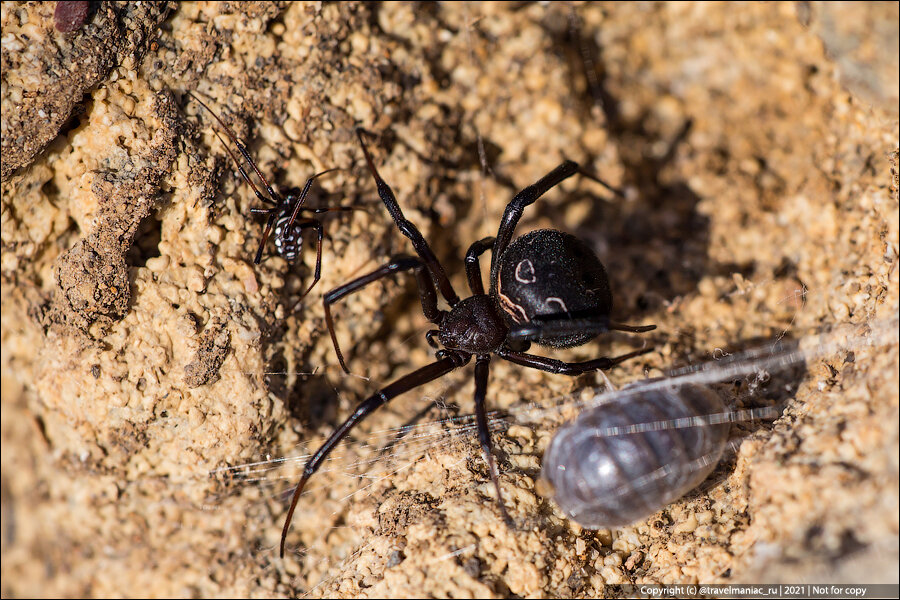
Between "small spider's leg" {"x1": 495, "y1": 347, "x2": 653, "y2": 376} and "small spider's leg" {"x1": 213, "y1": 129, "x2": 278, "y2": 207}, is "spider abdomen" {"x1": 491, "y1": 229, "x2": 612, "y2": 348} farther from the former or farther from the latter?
"small spider's leg" {"x1": 213, "y1": 129, "x2": 278, "y2": 207}

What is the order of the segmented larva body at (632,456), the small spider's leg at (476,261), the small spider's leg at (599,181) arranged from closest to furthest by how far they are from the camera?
1. the segmented larva body at (632,456)
2. the small spider's leg at (476,261)
3. the small spider's leg at (599,181)

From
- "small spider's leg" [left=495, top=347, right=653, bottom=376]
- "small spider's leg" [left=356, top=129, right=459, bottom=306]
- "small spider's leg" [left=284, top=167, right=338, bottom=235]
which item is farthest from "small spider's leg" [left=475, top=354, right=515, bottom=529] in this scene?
"small spider's leg" [left=284, top=167, right=338, bottom=235]

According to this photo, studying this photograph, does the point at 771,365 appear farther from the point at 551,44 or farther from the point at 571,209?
the point at 551,44

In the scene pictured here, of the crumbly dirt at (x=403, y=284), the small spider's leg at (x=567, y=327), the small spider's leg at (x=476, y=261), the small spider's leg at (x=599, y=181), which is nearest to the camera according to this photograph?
the crumbly dirt at (x=403, y=284)

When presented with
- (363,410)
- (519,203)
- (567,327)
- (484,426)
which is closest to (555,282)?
(567,327)

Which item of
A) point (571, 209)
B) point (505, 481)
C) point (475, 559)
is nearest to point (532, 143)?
point (571, 209)

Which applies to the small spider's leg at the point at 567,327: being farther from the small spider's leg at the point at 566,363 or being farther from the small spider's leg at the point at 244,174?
the small spider's leg at the point at 244,174

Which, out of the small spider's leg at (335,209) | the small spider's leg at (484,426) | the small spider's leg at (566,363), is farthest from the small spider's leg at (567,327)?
the small spider's leg at (335,209)
